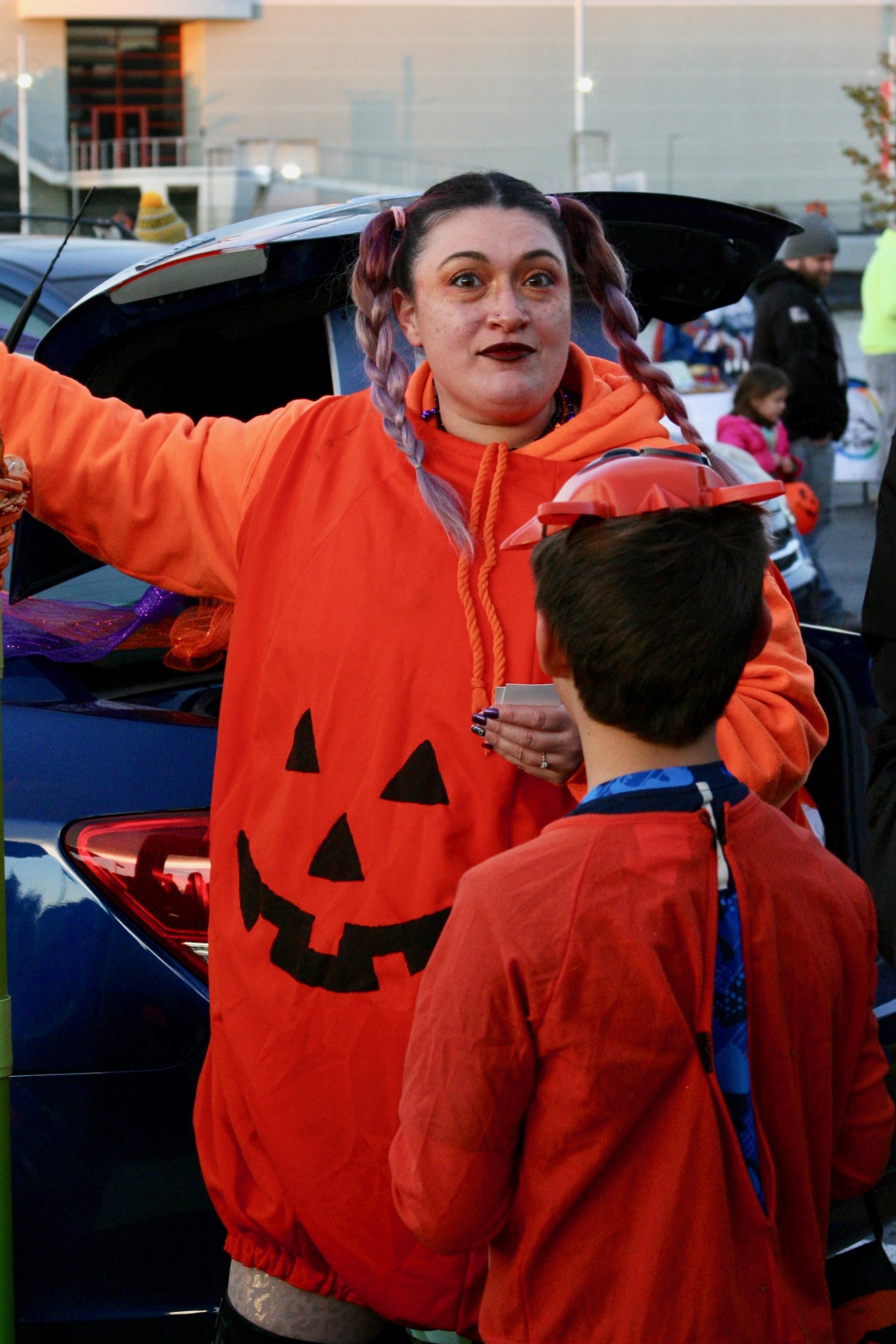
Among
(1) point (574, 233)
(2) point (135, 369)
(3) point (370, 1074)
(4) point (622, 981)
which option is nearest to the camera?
(4) point (622, 981)

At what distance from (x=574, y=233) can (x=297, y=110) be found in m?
40.3

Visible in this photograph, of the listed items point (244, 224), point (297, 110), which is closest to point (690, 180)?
point (297, 110)

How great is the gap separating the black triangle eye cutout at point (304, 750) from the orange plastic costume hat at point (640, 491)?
47 centimetres

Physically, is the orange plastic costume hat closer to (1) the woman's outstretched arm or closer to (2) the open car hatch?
(1) the woman's outstretched arm

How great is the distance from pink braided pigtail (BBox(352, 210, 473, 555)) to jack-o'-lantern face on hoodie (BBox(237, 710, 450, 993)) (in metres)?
0.37

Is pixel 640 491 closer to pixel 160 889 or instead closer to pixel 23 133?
pixel 160 889

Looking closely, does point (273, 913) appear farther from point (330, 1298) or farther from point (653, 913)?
point (653, 913)

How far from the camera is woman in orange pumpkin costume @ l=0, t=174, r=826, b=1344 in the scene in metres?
1.82

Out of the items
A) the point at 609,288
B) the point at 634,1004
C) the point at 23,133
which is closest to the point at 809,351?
the point at 609,288

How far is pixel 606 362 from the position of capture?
2.22 metres

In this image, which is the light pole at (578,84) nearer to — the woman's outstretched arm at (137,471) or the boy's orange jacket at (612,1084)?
the woman's outstretched arm at (137,471)

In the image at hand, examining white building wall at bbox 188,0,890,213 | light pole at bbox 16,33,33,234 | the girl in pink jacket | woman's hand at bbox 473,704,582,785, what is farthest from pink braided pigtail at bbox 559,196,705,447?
white building wall at bbox 188,0,890,213

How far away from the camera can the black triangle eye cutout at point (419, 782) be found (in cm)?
183

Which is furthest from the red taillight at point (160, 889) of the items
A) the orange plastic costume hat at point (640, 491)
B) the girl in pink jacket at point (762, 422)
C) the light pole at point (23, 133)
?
the light pole at point (23, 133)
